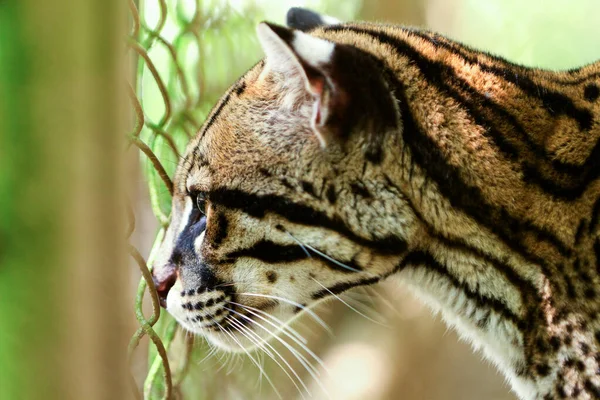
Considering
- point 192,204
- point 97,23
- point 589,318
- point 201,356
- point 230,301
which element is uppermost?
point 97,23

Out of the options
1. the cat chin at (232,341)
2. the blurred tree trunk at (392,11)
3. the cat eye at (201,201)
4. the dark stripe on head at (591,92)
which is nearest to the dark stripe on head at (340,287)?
the cat chin at (232,341)

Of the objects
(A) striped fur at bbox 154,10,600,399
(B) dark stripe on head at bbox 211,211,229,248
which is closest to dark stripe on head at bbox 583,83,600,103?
(A) striped fur at bbox 154,10,600,399

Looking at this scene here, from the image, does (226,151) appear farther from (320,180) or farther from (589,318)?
(589,318)

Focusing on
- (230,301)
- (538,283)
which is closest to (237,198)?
(230,301)

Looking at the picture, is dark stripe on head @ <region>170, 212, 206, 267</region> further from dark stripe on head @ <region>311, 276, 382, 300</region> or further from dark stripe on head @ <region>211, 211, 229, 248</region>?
dark stripe on head @ <region>311, 276, 382, 300</region>

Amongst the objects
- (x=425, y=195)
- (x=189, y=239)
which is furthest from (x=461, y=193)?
(x=189, y=239)

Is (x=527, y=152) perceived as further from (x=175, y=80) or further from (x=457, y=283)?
(x=175, y=80)

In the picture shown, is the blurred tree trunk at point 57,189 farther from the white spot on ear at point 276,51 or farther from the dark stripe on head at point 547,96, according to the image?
the dark stripe on head at point 547,96
